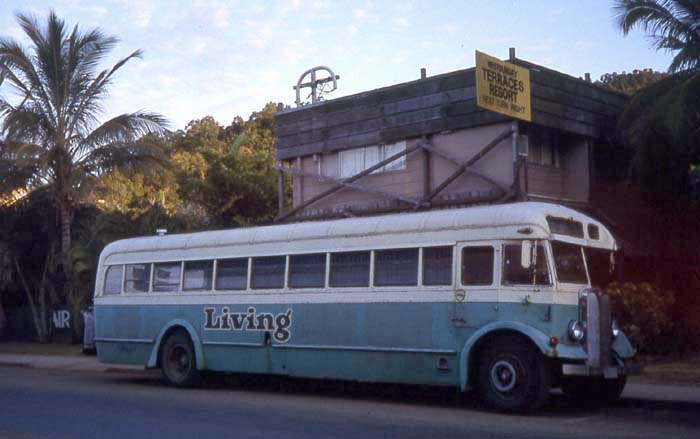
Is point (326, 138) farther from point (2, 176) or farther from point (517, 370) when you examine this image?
point (517, 370)

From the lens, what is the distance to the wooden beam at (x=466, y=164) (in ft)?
61.3

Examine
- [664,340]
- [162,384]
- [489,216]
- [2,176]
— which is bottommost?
[162,384]

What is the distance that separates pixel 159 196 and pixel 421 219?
85.6 ft

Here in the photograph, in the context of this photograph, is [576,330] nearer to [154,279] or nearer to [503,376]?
[503,376]

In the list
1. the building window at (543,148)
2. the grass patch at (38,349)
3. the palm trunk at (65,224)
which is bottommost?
the grass patch at (38,349)

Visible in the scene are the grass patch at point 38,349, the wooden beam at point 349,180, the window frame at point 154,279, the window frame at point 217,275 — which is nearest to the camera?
the window frame at point 217,275

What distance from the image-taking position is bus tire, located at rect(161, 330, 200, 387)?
15555 mm

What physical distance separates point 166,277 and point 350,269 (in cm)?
441

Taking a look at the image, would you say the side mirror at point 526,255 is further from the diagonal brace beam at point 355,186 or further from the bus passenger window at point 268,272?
the diagonal brace beam at point 355,186

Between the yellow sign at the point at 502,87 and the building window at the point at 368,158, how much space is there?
12.6 ft

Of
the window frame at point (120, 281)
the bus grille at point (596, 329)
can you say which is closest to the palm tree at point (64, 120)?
the window frame at point (120, 281)

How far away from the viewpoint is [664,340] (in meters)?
17.7

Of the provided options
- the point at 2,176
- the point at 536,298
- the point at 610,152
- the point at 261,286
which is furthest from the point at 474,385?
the point at 2,176

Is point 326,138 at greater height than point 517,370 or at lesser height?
greater
